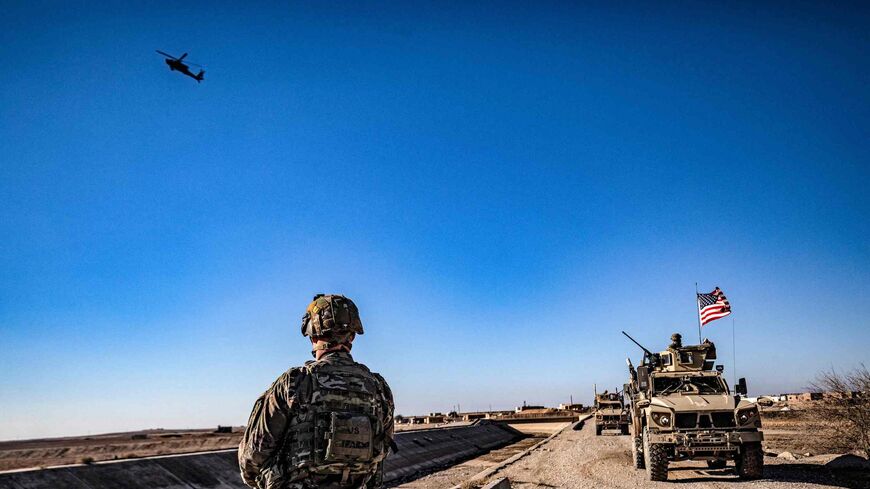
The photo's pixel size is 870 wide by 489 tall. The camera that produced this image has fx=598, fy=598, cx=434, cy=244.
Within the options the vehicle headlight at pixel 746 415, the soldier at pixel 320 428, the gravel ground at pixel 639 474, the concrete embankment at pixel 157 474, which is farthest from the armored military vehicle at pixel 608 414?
the soldier at pixel 320 428

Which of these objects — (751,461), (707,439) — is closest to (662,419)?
(707,439)

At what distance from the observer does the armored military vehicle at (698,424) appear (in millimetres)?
12562

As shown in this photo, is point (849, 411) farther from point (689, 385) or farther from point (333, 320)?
point (333, 320)

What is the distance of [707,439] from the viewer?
1265 cm

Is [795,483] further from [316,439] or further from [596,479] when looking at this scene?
[316,439]

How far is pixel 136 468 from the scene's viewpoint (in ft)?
35.3

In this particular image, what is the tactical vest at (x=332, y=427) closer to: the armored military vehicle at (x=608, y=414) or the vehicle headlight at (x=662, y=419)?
the vehicle headlight at (x=662, y=419)

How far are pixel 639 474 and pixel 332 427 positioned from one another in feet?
41.7

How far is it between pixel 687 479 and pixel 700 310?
724cm

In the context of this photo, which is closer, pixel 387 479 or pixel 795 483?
pixel 795 483

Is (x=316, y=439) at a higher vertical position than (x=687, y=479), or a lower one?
higher

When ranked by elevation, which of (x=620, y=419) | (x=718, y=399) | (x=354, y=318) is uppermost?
(x=354, y=318)

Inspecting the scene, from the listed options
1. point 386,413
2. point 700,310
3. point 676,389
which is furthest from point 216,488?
point 700,310

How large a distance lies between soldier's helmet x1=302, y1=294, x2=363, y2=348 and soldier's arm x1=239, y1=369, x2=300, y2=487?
36cm
